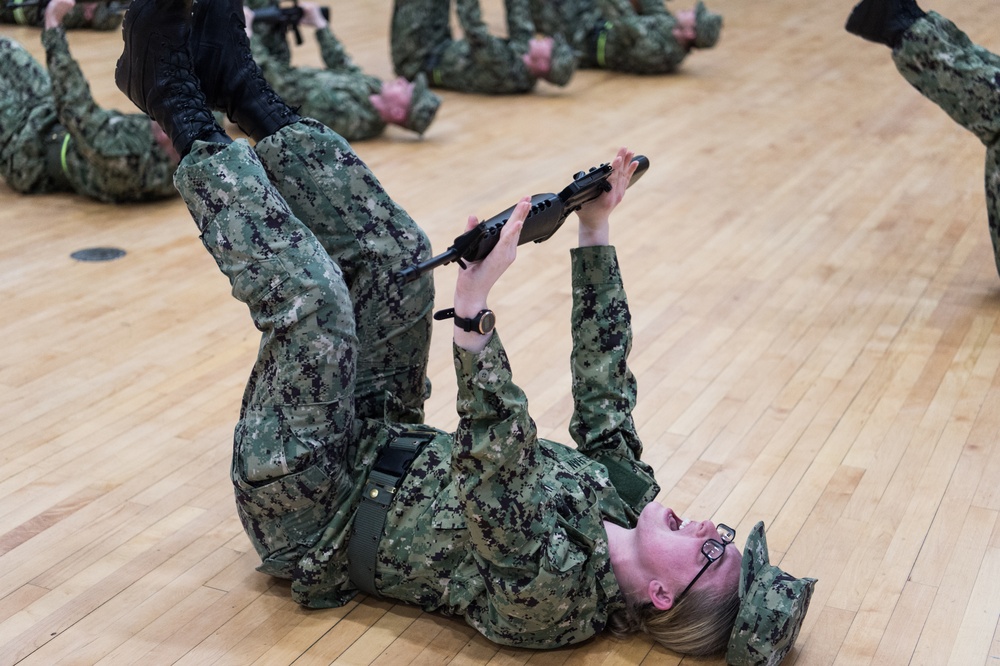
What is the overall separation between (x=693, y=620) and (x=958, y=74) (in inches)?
95.2

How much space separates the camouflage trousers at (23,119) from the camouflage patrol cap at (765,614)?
13.0 feet

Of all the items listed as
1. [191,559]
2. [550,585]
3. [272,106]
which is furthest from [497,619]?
[272,106]

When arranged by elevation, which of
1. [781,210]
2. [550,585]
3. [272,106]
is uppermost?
[272,106]

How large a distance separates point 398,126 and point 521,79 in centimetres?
115

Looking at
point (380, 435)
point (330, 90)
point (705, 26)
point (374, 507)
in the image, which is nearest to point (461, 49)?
point (330, 90)

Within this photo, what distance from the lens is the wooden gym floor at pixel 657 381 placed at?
249cm

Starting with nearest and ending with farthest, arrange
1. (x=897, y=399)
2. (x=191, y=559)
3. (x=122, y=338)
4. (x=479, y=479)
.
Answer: (x=479, y=479), (x=191, y=559), (x=897, y=399), (x=122, y=338)

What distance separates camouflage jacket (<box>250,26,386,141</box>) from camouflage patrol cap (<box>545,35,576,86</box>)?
Answer: 1.29 metres

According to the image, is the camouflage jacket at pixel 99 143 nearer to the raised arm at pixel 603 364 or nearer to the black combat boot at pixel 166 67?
the black combat boot at pixel 166 67

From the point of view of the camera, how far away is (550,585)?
219 cm

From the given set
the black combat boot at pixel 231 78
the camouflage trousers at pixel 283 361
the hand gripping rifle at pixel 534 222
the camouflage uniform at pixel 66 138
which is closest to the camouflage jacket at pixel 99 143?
the camouflage uniform at pixel 66 138

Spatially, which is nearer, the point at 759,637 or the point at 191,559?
the point at 759,637

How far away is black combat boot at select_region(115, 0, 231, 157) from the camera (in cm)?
255

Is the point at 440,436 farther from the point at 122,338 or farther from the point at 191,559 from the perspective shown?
the point at 122,338
